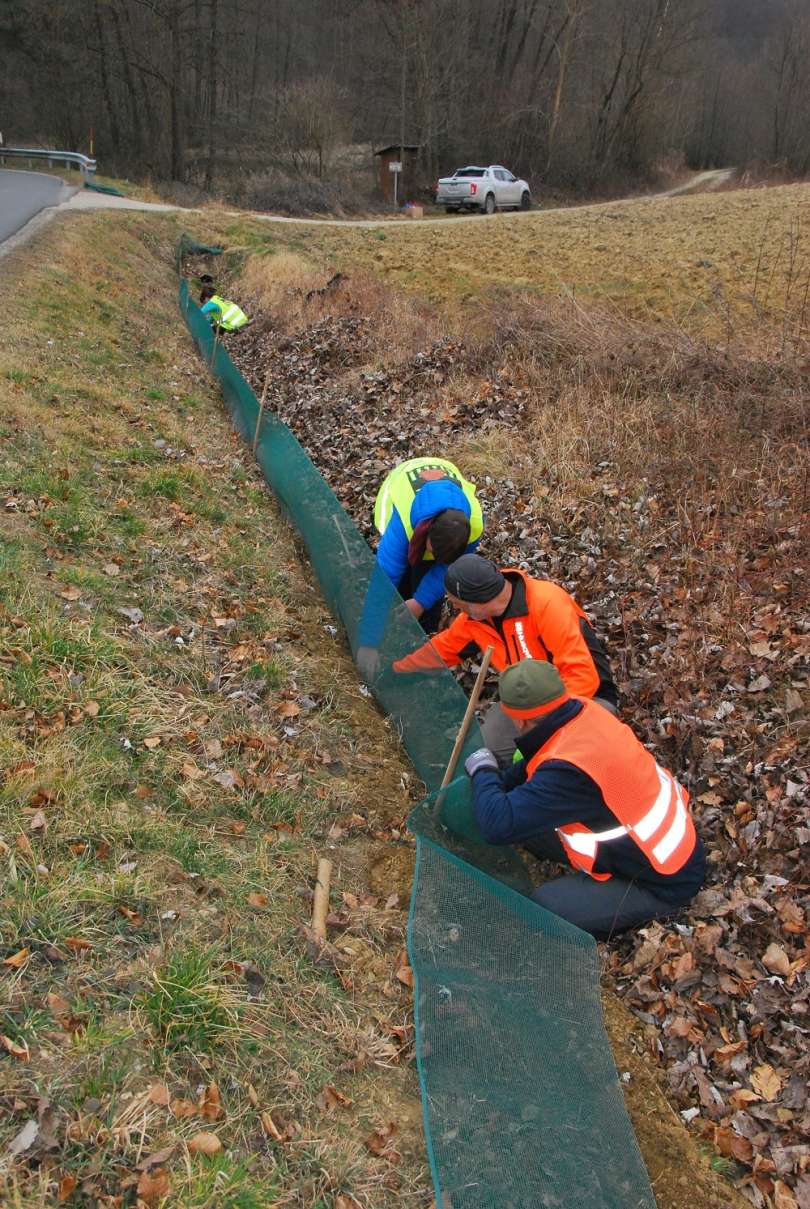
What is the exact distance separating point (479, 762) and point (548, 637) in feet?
3.07

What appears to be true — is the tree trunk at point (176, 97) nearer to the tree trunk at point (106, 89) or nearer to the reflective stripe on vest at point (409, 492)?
the tree trunk at point (106, 89)

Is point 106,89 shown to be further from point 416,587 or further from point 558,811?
point 558,811

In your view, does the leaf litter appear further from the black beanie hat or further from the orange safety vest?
the black beanie hat

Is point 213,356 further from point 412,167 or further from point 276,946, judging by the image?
point 412,167

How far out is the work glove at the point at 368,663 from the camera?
17.7 feet

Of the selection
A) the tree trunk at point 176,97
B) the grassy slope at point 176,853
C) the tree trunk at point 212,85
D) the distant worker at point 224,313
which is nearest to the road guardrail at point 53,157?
the tree trunk at point 176,97

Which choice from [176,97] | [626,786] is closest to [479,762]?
[626,786]

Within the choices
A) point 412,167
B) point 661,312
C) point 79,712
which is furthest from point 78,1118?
point 412,167

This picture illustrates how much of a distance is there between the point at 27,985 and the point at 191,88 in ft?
156

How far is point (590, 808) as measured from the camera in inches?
142

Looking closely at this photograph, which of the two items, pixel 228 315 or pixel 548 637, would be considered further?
pixel 228 315

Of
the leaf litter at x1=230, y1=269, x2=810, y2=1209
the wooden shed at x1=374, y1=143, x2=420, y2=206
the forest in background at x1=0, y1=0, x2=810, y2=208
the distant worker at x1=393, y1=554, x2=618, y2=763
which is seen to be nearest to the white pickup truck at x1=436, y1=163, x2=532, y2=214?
the wooden shed at x1=374, y1=143, x2=420, y2=206

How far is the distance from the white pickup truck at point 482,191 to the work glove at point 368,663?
30021 mm

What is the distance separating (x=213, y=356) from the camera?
40.0ft
